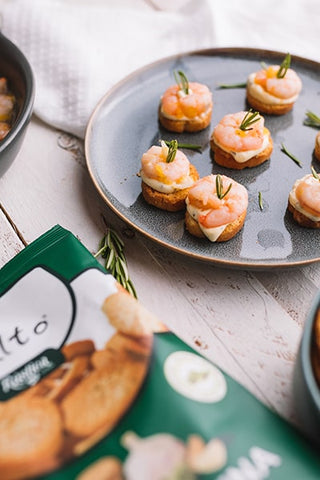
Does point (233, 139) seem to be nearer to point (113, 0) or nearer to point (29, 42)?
point (29, 42)

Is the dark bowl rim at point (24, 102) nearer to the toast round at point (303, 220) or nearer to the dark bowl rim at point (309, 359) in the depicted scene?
the toast round at point (303, 220)

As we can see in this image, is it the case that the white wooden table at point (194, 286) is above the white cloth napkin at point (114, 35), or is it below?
below

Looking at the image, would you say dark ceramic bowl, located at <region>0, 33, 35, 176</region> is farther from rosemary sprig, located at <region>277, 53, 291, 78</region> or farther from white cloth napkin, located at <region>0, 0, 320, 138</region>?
rosemary sprig, located at <region>277, 53, 291, 78</region>

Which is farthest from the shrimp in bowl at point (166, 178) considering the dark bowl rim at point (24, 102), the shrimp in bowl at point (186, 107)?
the dark bowl rim at point (24, 102)

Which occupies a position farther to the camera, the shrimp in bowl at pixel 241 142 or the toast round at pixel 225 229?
the shrimp in bowl at pixel 241 142

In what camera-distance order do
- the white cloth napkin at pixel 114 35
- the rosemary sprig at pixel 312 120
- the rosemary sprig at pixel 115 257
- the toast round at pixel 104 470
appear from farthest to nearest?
the white cloth napkin at pixel 114 35
the rosemary sprig at pixel 312 120
the rosemary sprig at pixel 115 257
the toast round at pixel 104 470

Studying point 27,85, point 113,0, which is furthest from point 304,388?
point 113,0

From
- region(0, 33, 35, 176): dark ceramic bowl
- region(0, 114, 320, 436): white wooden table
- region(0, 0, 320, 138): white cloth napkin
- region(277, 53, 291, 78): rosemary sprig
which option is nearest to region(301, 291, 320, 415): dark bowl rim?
region(0, 114, 320, 436): white wooden table

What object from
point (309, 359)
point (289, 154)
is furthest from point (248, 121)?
point (309, 359)

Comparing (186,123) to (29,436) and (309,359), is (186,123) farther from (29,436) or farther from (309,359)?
(29,436)
